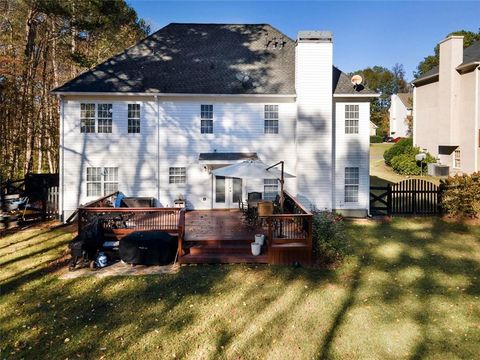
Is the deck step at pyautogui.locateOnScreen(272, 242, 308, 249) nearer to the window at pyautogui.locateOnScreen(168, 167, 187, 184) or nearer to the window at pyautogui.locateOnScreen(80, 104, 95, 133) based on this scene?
the window at pyautogui.locateOnScreen(168, 167, 187, 184)

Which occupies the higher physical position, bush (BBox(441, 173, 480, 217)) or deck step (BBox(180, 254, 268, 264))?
bush (BBox(441, 173, 480, 217))

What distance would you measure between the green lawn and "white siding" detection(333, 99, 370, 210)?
579 cm

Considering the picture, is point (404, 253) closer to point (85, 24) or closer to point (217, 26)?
point (217, 26)

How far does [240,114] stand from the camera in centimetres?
1689

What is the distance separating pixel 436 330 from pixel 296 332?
2.87 meters

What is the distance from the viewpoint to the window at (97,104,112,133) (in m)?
16.5

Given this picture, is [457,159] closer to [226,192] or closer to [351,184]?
[351,184]

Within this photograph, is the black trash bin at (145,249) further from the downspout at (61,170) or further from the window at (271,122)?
the window at (271,122)

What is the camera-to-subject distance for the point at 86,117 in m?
16.4

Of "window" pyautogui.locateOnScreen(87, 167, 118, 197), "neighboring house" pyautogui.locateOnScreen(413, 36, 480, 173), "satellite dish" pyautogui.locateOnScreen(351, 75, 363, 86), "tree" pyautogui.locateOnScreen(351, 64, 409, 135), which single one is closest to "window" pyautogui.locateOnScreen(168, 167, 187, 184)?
"window" pyautogui.locateOnScreen(87, 167, 118, 197)

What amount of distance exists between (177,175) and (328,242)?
8.79 metres

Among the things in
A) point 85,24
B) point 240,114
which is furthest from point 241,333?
point 85,24

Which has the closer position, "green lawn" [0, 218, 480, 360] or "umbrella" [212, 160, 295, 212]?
"green lawn" [0, 218, 480, 360]

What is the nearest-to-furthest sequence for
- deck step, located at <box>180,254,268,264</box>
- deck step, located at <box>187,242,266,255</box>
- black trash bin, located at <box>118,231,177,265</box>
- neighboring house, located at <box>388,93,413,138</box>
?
black trash bin, located at <box>118,231,177,265</box>
deck step, located at <box>180,254,268,264</box>
deck step, located at <box>187,242,266,255</box>
neighboring house, located at <box>388,93,413,138</box>
